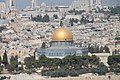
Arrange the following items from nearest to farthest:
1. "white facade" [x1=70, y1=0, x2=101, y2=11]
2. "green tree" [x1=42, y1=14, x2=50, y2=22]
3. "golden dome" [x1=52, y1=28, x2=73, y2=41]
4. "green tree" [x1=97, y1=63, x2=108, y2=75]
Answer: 1. "green tree" [x1=97, y1=63, x2=108, y2=75]
2. "golden dome" [x1=52, y1=28, x2=73, y2=41]
3. "green tree" [x1=42, y1=14, x2=50, y2=22]
4. "white facade" [x1=70, y1=0, x2=101, y2=11]

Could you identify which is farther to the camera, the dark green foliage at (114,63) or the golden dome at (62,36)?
the golden dome at (62,36)

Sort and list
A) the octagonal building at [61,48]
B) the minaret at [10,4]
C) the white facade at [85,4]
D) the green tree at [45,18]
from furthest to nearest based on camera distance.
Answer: the minaret at [10,4], the white facade at [85,4], the green tree at [45,18], the octagonal building at [61,48]

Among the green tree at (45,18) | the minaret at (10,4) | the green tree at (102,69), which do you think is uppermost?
the green tree at (102,69)

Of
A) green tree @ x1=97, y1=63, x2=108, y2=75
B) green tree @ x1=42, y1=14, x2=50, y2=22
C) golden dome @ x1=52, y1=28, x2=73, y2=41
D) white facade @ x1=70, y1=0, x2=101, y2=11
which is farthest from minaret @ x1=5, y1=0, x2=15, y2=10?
green tree @ x1=97, y1=63, x2=108, y2=75

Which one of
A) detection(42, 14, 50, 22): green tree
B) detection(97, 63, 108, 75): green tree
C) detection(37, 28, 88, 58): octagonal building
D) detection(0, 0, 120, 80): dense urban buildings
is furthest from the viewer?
detection(42, 14, 50, 22): green tree

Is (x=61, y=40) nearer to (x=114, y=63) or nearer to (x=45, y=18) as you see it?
(x=114, y=63)

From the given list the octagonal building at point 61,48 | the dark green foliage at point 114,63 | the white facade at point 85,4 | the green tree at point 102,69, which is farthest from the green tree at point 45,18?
the green tree at point 102,69

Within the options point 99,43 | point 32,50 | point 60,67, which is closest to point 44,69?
point 60,67

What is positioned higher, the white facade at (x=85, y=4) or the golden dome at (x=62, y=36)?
the golden dome at (x=62, y=36)

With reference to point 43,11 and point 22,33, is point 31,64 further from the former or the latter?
point 43,11

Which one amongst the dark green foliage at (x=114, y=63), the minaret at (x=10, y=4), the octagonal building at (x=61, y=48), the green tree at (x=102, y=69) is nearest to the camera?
the green tree at (x=102, y=69)

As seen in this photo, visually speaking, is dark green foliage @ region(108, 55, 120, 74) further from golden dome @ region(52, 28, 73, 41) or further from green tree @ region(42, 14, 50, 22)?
green tree @ region(42, 14, 50, 22)

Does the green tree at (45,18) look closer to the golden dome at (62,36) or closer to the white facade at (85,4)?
the white facade at (85,4)

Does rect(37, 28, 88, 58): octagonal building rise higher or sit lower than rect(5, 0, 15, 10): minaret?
higher
